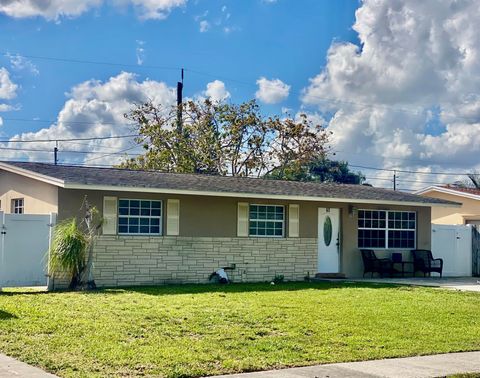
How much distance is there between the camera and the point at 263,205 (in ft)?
70.7

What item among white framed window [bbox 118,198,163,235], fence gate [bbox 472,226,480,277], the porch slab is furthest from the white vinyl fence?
white framed window [bbox 118,198,163,235]

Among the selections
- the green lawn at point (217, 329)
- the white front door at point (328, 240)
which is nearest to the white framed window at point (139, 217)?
the green lawn at point (217, 329)

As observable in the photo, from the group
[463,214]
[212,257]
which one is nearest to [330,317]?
[212,257]

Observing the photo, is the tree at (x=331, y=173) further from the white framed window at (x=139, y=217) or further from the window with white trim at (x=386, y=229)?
the white framed window at (x=139, y=217)

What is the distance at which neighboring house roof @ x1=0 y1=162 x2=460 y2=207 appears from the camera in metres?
18.1

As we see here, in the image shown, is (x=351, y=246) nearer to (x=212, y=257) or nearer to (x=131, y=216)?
(x=212, y=257)

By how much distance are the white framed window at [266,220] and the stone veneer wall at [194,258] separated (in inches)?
10.9

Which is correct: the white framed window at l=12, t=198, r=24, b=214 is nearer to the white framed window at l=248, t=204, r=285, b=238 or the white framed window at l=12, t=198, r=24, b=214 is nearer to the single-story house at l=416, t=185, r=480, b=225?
the white framed window at l=248, t=204, r=285, b=238

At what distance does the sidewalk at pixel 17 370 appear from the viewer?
7895 mm

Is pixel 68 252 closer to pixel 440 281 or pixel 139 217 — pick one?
pixel 139 217

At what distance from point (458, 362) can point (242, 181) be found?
14.3 meters

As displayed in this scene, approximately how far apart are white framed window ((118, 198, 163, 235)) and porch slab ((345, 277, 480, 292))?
6.33 metres

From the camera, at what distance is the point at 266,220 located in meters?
21.6

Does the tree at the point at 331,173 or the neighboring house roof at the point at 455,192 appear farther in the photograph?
the tree at the point at 331,173
